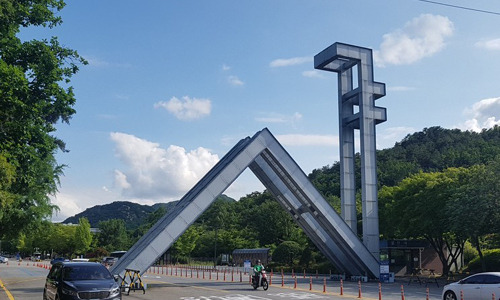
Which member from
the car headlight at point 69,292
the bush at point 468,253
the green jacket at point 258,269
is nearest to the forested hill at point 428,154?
the bush at point 468,253

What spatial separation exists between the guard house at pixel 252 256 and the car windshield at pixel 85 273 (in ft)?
170

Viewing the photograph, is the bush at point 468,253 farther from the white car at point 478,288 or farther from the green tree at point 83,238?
the green tree at point 83,238

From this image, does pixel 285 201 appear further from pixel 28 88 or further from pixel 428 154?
pixel 428 154

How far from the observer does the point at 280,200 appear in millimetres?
38000

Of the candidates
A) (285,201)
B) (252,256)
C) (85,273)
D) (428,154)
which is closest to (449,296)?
(85,273)

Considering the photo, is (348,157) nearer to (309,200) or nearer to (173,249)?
(309,200)

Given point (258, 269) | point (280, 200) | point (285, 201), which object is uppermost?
point (280, 200)

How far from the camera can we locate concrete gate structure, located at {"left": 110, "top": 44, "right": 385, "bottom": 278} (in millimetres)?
29766

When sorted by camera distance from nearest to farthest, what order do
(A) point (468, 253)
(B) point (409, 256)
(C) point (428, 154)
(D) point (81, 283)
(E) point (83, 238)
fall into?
(D) point (81, 283) < (B) point (409, 256) < (A) point (468, 253) < (E) point (83, 238) < (C) point (428, 154)

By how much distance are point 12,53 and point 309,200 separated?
2124cm

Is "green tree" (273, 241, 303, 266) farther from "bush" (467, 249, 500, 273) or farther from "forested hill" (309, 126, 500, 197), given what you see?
"forested hill" (309, 126, 500, 197)

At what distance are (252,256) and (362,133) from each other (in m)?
39.9

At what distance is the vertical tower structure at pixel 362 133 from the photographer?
130 feet

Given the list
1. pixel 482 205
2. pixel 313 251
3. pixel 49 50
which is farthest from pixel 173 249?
pixel 49 50
